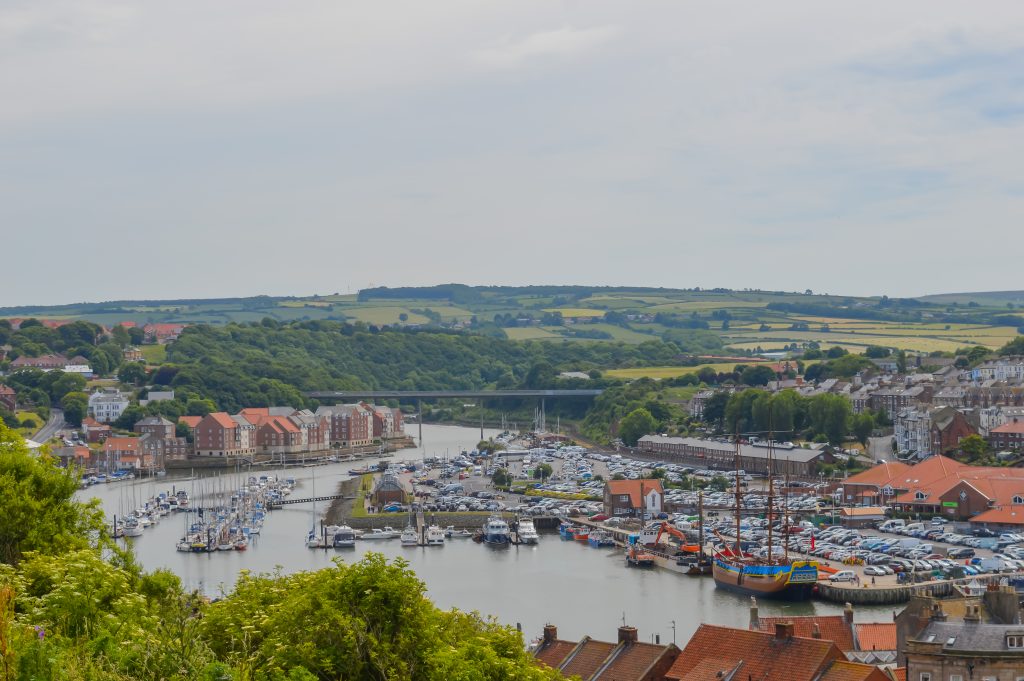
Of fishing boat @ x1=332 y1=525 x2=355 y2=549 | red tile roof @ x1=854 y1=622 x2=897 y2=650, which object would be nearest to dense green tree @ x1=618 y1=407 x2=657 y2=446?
fishing boat @ x1=332 y1=525 x2=355 y2=549

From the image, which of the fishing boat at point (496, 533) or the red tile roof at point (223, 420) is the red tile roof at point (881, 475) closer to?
the fishing boat at point (496, 533)

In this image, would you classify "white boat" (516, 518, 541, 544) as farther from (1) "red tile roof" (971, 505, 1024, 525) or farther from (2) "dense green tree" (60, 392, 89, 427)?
(2) "dense green tree" (60, 392, 89, 427)

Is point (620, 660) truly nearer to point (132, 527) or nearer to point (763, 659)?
point (763, 659)

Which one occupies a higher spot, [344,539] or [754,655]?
[754,655]

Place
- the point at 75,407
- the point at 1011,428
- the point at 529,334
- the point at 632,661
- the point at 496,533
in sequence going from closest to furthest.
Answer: the point at 632,661 < the point at 496,533 < the point at 1011,428 < the point at 75,407 < the point at 529,334

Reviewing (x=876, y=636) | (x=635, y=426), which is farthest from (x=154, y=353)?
(x=876, y=636)

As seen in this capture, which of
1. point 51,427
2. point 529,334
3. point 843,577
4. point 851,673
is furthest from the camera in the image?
point 529,334

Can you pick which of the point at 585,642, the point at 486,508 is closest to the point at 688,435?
the point at 486,508
